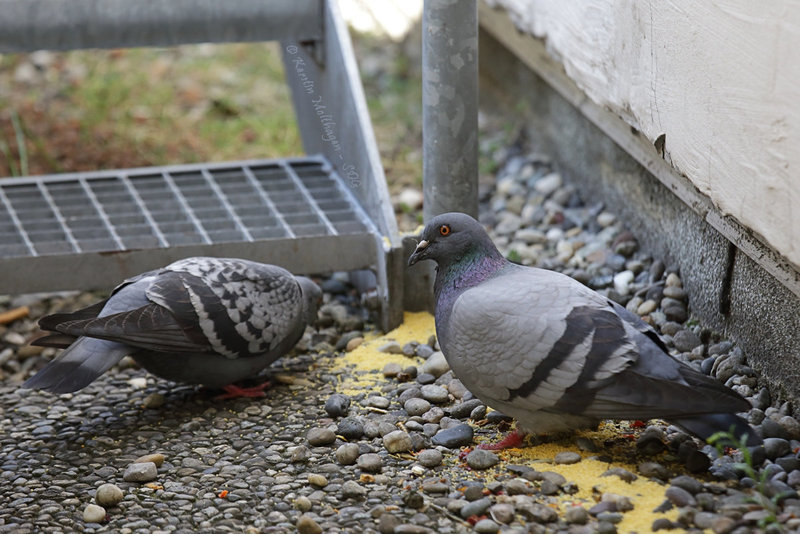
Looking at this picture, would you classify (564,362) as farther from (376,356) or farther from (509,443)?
(376,356)

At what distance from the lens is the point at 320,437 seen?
3.48 meters

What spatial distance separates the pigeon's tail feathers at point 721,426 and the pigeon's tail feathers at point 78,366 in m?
2.13

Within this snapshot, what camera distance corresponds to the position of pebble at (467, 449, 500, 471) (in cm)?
319

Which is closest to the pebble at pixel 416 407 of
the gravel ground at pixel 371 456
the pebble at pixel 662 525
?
the gravel ground at pixel 371 456

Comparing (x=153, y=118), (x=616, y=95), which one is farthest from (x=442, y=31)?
(x=153, y=118)

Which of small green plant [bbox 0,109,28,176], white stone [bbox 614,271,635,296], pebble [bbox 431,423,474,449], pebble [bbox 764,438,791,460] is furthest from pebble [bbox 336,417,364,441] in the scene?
small green plant [bbox 0,109,28,176]

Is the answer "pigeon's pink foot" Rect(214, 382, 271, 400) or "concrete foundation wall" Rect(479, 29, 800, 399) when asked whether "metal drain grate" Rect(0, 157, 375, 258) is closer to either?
"pigeon's pink foot" Rect(214, 382, 271, 400)

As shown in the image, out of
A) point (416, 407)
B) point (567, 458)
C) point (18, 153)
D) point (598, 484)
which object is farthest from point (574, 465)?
point (18, 153)

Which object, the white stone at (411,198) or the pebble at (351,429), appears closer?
the pebble at (351,429)

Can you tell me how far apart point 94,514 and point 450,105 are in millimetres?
2184

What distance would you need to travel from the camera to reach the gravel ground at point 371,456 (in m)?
2.88

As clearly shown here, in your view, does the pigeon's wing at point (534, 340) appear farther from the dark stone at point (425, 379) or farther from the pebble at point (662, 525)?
the dark stone at point (425, 379)

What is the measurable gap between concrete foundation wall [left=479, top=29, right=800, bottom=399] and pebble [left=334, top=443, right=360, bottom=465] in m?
1.47

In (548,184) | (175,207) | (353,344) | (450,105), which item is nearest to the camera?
(450,105)
